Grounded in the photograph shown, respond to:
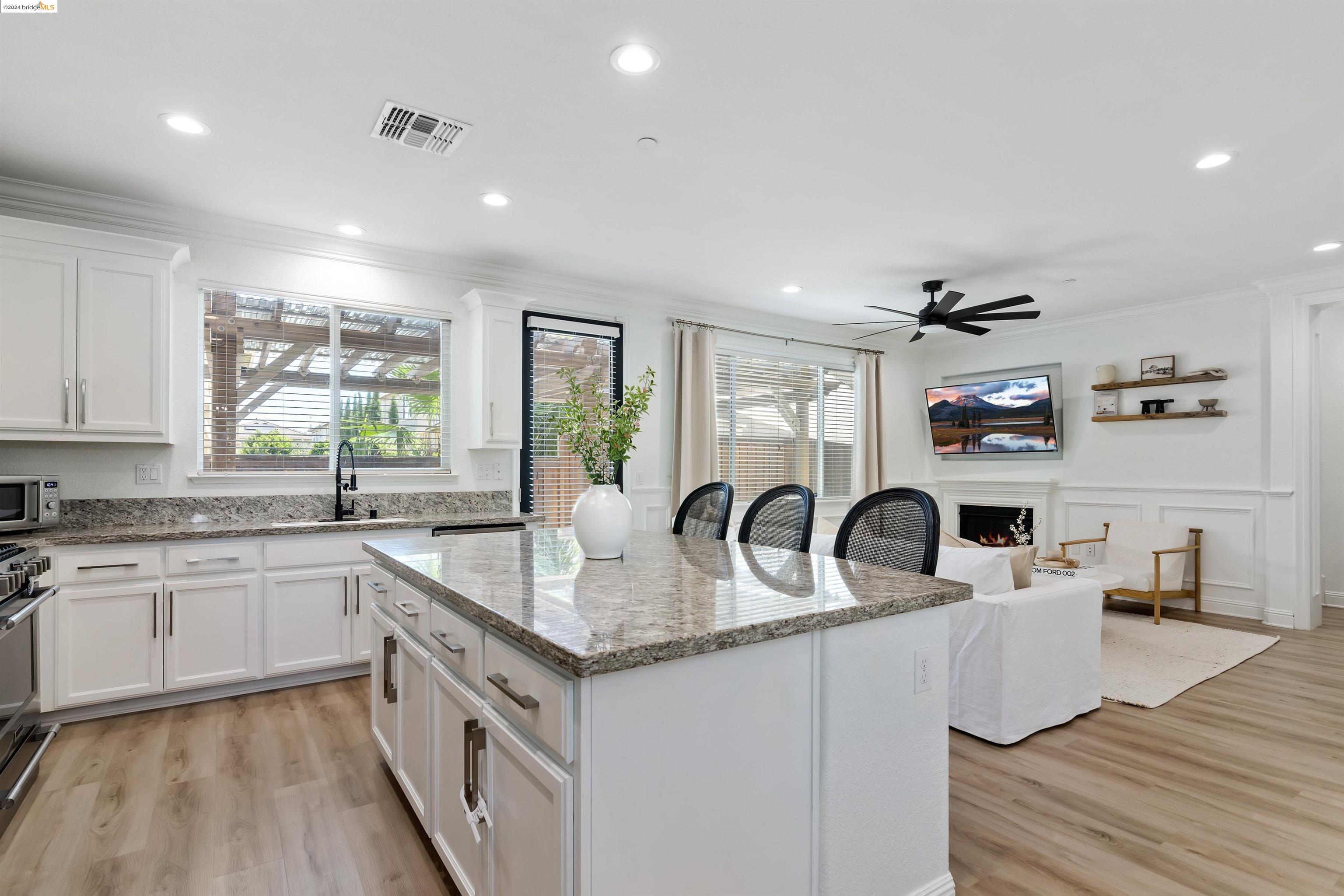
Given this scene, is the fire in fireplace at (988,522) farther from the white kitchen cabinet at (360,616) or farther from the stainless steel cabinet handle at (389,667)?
the stainless steel cabinet handle at (389,667)

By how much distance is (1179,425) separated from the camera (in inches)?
229

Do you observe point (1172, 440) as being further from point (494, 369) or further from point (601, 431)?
point (601, 431)

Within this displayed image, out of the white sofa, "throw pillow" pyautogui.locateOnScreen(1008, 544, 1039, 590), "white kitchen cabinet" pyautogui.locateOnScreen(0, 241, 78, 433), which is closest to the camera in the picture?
the white sofa

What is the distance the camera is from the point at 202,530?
11.1 feet

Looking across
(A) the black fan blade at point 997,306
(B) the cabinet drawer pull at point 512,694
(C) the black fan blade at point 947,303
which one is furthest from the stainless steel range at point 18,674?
(C) the black fan blade at point 947,303

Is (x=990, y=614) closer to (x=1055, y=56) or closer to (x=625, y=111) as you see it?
(x=1055, y=56)

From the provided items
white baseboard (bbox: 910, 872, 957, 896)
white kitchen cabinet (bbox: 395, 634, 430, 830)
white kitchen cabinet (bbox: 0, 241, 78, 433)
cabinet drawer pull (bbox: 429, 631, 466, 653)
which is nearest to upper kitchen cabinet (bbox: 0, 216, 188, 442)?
white kitchen cabinet (bbox: 0, 241, 78, 433)

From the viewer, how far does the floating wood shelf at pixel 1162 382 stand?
218 inches

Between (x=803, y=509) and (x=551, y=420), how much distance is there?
2.92 metres

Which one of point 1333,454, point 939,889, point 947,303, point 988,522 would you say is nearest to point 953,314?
point 947,303

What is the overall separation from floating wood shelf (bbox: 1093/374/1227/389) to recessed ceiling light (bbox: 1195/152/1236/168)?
3.08 metres

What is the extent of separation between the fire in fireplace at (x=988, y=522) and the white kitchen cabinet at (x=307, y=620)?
561cm

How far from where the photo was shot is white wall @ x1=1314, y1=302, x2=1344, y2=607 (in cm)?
580

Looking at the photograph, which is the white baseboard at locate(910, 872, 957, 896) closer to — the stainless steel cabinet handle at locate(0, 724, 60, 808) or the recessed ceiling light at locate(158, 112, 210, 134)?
the stainless steel cabinet handle at locate(0, 724, 60, 808)
